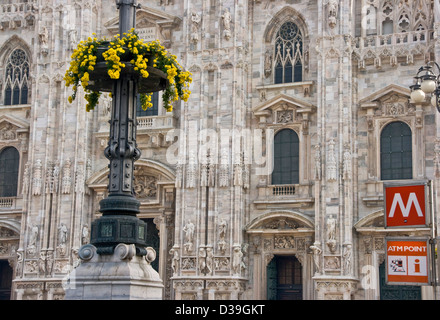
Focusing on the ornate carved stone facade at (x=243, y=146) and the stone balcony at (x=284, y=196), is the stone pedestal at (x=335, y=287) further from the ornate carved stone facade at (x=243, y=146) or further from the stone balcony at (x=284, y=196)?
the stone balcony at (x=284, y=196)

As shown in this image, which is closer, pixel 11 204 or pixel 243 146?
pixel 243 146

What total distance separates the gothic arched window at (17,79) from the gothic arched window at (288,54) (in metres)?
11.7

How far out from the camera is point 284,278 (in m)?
29.4

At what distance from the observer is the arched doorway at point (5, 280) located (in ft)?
108

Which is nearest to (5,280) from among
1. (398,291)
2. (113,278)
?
(398,291)

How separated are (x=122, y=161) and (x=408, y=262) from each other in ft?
18.5

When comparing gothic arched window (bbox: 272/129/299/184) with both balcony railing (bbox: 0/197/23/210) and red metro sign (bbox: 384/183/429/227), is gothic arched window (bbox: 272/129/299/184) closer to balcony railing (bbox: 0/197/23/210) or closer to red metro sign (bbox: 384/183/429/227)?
balcony railing (bbox: 0/197/23/210)

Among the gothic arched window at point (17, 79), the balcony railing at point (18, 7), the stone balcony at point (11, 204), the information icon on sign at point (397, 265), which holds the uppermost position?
the balcony railing at point (18, 7)

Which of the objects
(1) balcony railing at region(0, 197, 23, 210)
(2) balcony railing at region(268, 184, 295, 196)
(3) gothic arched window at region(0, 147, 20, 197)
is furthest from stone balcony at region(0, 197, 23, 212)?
(2) balcony railing at region(268, 184, 295, 196)

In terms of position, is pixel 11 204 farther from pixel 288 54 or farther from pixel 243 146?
pixel 288 54

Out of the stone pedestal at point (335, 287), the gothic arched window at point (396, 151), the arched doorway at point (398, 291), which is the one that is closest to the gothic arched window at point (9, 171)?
the stone pedestal at point (335, 287)

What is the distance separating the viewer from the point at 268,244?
29.0 m
